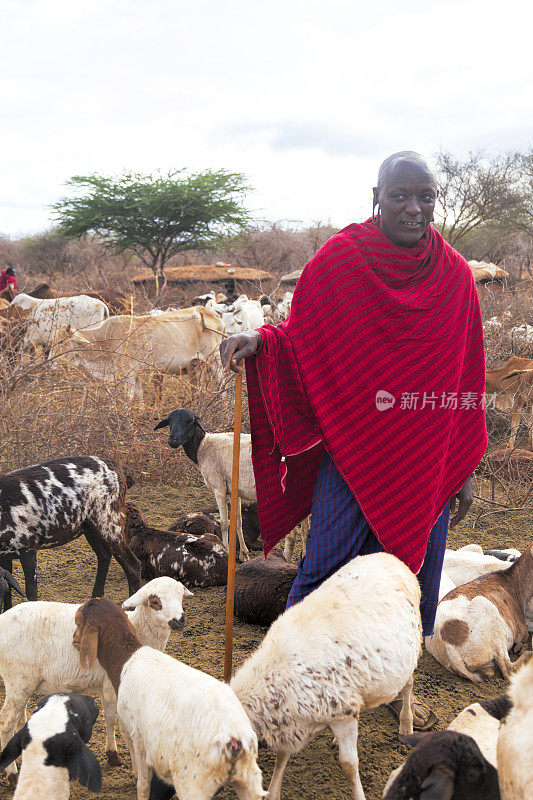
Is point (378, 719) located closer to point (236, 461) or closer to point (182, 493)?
point (236, 461)

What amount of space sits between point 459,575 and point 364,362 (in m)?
2.31

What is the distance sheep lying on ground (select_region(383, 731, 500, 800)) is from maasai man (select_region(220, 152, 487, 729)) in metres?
1.13

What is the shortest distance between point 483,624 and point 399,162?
8.23ft

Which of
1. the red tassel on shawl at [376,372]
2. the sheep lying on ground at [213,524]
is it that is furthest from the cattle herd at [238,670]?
the sheep lying on ground at [213,524]

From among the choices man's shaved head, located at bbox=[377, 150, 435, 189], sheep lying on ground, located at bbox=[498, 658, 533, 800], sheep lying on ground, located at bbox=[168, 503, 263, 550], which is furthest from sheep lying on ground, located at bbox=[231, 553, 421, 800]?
sheep lying on ground, located at bbox=[168, 503, 263, 550]

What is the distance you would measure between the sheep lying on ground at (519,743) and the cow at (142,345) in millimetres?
5596

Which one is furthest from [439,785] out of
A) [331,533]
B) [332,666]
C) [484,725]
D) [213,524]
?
[213,524]

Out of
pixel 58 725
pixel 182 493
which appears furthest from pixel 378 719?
pixel 182 493

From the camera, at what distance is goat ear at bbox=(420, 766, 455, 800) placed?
1934 millimetres

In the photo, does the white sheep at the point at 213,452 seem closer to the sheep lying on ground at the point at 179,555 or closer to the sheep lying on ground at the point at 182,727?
the sheep lying on ground at the point at 179,555

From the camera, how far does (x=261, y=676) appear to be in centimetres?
254

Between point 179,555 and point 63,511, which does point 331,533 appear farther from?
point 179,555

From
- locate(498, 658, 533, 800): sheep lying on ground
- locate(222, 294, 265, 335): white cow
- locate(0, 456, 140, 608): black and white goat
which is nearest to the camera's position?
locate(498, 658, 533, 800): sheep lying on ground

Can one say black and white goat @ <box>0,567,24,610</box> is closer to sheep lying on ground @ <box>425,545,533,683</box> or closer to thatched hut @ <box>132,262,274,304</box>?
sheep lying on ground @ <box>425,545,533,683</box>
